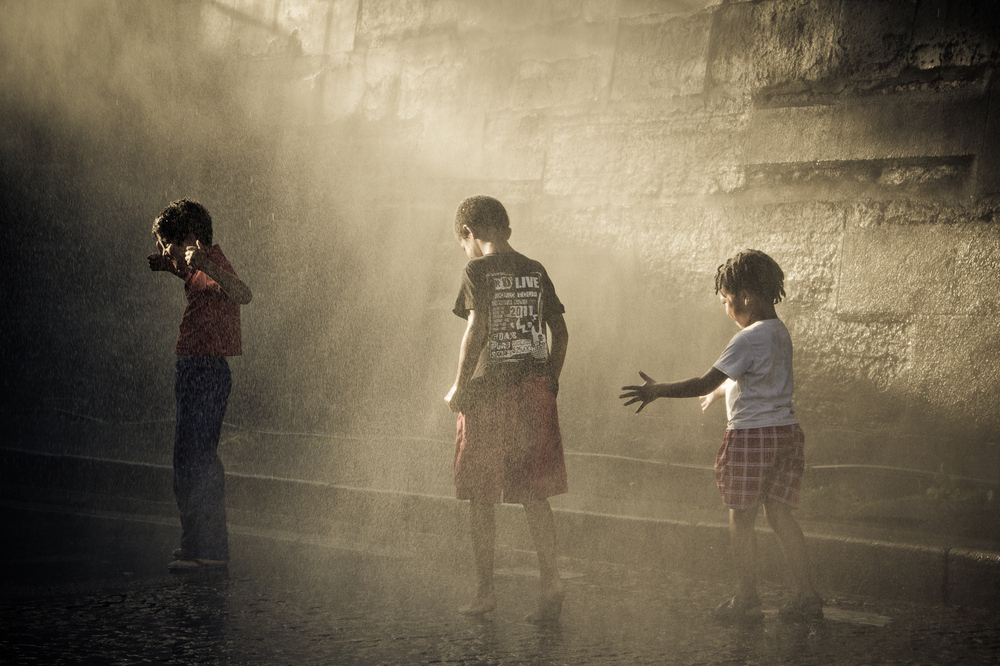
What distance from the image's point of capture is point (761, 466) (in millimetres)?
3740

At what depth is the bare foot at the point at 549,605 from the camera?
3693 millimetres

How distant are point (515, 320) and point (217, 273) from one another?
1.31 metres

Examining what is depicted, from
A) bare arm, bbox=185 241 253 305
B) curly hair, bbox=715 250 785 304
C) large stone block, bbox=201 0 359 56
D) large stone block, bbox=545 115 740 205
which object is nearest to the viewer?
curly hair, bbox=715 250 785 304

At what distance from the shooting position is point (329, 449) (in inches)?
288

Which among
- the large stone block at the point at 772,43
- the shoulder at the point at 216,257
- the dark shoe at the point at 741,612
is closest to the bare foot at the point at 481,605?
the dark shoe at the point at 741,612

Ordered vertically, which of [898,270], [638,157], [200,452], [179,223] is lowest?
[200,452]

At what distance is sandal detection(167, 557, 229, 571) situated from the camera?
429 cm

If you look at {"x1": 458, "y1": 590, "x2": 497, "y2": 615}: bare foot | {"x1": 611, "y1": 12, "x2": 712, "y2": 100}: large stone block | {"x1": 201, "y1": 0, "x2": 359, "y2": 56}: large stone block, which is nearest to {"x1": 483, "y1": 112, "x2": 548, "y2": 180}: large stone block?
{"x1": 611, "y1": 12, "x2": 712, "y2": 100}: large stone block

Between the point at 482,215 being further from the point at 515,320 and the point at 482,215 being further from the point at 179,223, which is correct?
the point at 179,223

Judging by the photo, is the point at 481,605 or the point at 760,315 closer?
the point at 481,605

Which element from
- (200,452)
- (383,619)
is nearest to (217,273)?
(200,452)

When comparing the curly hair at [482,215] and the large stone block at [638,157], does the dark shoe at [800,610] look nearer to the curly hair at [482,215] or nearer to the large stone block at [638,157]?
the curly hair at [482,215]

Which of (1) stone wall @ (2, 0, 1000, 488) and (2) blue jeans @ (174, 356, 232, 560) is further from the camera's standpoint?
(1) stone wall @ (2, 0, 1000, 488)

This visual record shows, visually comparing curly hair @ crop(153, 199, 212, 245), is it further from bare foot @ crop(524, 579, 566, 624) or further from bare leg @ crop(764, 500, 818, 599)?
bare leg @ crop(764, 500, 818, 599)
